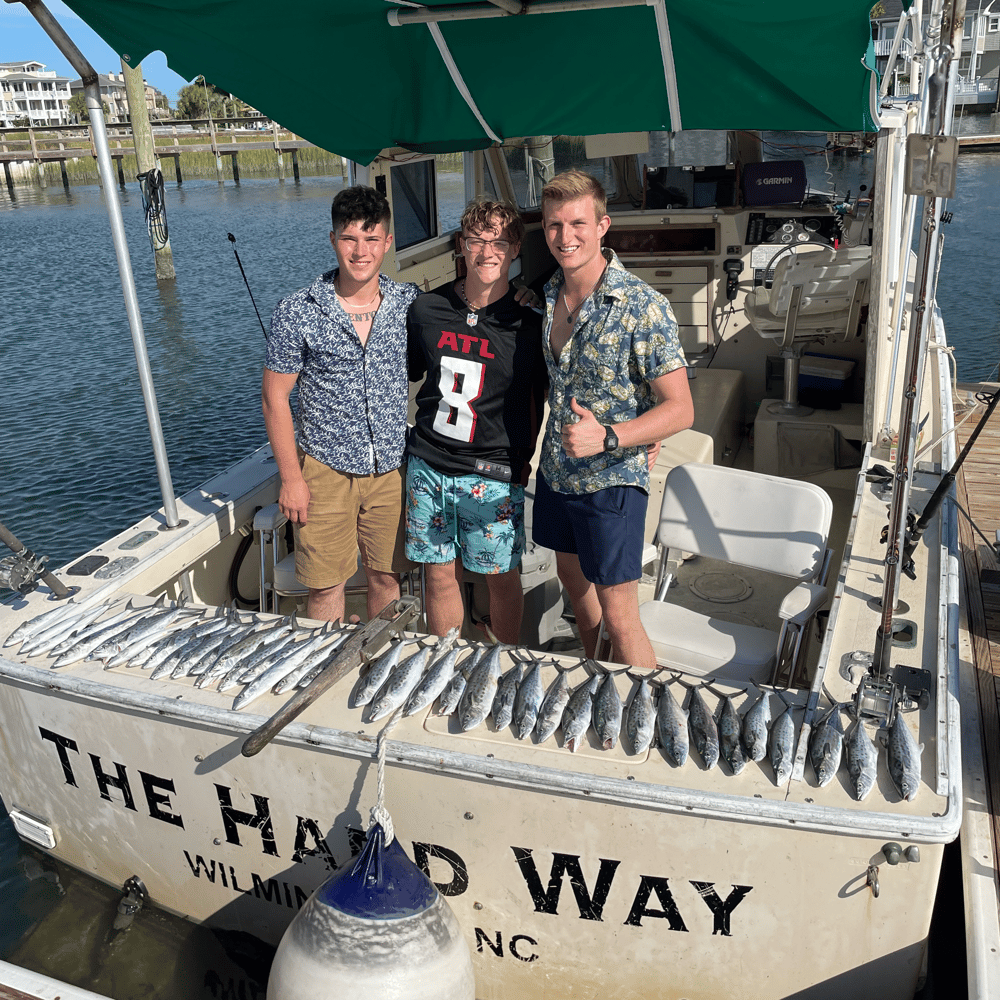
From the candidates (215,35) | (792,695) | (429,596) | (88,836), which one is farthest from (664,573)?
(215,35)

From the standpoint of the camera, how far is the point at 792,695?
104 inches

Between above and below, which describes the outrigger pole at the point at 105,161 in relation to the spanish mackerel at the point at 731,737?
above

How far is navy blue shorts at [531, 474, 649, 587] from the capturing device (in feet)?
9.65

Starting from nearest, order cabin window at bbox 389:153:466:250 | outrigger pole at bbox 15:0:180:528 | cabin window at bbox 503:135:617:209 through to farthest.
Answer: outrigger pole at bbox 15:0:180:528
cabin window at bbox 389:153:466:250
cabin window at bbox 503:135:617:209

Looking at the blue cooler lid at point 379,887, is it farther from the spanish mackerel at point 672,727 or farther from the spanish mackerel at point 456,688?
the spanish mackerel at point 672,727

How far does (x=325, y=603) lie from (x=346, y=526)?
1.17 ft

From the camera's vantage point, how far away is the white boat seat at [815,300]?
5754 mm

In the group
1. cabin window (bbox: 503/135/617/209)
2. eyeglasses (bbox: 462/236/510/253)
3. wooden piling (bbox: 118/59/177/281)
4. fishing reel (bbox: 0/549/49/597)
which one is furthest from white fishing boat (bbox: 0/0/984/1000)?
wooden piling (bbox: 118/59/177/281)

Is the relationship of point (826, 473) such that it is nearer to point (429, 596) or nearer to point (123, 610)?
point (429, 596)

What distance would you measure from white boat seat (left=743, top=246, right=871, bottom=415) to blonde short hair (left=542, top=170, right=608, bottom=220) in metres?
3.42

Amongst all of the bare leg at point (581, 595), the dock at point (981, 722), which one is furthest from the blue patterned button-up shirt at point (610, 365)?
the dock at point (981, 722)

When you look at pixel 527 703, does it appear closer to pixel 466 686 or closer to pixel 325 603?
pixel 466 686

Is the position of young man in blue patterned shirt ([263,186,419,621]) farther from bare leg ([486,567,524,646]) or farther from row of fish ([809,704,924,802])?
row of fish ([809,704,924,802])

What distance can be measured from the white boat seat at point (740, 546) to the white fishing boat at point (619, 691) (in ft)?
0.04
